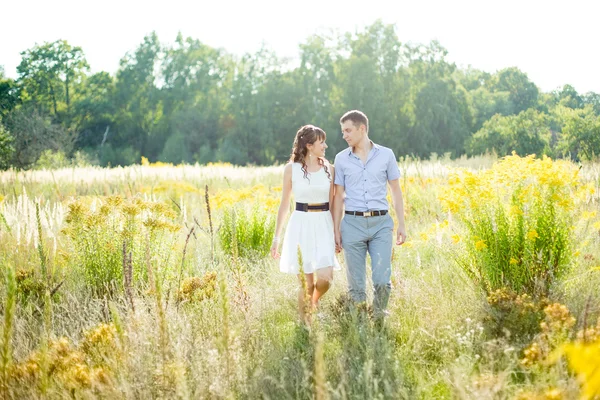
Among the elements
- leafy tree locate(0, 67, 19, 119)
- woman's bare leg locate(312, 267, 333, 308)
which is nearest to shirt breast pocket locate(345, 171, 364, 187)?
woman's bare leg locate(312, 267, 333, 308)

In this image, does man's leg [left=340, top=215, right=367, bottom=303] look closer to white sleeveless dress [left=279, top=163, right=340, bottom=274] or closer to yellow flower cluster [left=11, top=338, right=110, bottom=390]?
white sleeveless dress [left=279, top=163, right=340, bottom=274]

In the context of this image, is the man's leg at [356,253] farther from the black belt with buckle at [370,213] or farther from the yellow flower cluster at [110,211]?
the yellow flower cluster at [110,211]

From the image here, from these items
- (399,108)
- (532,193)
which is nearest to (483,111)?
(399,108)

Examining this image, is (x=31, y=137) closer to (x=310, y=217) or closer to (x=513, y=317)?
(x=310, y=217)

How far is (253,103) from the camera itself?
4212 centimetres

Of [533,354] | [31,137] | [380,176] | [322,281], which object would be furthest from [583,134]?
[31,137]

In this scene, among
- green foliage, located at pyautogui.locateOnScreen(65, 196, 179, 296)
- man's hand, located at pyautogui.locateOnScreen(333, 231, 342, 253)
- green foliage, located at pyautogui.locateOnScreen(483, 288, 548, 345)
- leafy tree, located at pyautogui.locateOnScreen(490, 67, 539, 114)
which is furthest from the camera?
leafy tree, located at pyautogui.locateOnScreen(490, 67, 539, 114)

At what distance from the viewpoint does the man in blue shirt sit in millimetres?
4086

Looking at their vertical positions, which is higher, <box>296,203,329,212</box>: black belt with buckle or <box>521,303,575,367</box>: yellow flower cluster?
<box>296,203,329,212</box>: black belt with buckle

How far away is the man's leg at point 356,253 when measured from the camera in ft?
13.5

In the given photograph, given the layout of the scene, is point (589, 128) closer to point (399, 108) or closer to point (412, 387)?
point (412, 387)

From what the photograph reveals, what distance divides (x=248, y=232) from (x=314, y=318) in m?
2.92

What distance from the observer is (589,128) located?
15719 mm

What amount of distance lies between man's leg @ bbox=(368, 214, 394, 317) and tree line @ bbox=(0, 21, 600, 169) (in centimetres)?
2837
